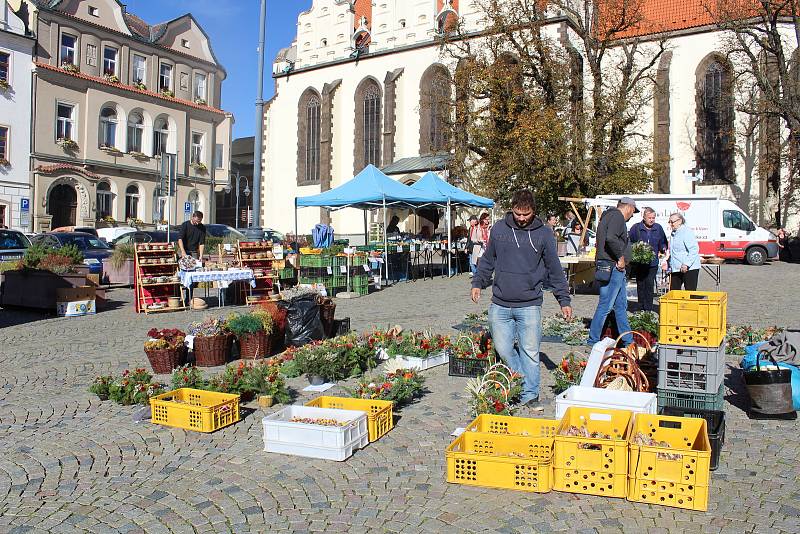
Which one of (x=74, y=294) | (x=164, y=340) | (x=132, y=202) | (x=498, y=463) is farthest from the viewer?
(x=132, y=202)

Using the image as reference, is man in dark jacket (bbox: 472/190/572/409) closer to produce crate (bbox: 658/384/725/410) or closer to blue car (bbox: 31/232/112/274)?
produce crate (bbox: 658/384/725/410)

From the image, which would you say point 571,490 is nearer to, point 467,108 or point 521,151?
point 521,151

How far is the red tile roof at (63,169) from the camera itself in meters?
35.9

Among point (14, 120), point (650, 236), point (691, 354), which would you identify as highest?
point (14, 120)

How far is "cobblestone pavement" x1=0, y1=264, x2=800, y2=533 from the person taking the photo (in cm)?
443

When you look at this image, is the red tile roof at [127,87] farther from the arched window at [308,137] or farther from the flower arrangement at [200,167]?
the arched window at [308,137]

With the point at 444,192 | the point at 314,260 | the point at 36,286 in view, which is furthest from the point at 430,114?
the point at 36,286

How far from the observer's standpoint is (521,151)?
1204 inches

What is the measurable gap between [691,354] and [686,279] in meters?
5.55

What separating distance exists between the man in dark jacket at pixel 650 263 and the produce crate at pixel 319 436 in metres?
7.09

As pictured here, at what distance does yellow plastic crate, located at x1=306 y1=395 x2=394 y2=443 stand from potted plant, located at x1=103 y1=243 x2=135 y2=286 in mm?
14173

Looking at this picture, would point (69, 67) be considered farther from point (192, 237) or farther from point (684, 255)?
point (684, 255)

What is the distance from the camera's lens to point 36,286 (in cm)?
1470

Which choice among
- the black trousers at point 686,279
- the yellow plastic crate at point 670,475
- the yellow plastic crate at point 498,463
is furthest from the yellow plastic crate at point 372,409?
the black trousers at point 686,279
